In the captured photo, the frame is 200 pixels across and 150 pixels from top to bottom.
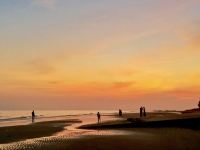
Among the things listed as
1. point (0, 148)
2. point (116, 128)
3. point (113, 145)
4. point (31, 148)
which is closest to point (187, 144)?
point (113, 145)

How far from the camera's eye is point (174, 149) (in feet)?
82.0

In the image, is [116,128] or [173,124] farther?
[116,128]

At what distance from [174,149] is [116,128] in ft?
69.8

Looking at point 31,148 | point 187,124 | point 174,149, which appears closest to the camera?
point 174,149

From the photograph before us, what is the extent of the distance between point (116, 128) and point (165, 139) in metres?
15.6

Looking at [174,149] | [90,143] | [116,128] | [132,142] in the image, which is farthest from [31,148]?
[116,128]

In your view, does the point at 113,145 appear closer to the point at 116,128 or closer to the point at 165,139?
the point at 165,139

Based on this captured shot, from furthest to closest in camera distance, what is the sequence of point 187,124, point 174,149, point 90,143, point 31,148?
1. point 187,124
2. point 90,143
3. point 31,148
4. point 174,149

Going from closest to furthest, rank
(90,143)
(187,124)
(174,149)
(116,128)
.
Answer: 1. (174,149)
2. (90,143)
3. (187,124)
4. (116,128)

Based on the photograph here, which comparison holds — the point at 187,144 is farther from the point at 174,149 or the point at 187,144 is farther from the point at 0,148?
the point at 0,148

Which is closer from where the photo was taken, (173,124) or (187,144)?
(187,144)

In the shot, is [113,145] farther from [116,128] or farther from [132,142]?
[116,128]

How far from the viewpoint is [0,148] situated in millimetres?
27141

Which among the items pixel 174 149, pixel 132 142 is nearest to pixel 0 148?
pixel 132 142
